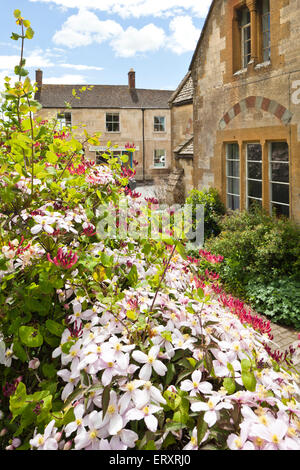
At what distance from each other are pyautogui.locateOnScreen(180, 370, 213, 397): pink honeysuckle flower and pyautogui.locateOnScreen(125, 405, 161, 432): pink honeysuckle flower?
6.3 inches

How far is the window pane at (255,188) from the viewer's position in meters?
9.28

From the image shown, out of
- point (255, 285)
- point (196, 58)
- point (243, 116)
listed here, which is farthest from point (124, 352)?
point (196, 58)

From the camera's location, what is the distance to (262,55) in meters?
8.77

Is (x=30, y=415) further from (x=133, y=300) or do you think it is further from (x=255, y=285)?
(x=255, y=285)

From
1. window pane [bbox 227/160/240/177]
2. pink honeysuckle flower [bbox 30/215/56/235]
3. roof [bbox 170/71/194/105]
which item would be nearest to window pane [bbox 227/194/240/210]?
window pane [bbox 227/160/240/177]

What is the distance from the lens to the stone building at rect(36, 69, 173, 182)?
3159cm

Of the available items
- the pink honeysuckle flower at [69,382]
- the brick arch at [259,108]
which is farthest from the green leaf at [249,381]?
the brick arch at [259,108]

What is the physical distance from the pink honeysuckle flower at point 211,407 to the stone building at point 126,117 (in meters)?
30.5

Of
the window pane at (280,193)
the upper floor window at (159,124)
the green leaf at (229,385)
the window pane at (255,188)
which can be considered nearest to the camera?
the green leaf at (229,385)

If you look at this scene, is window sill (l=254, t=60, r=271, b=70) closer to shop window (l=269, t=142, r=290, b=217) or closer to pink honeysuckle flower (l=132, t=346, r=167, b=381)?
shop window (l=269, t=142, r=290, b=217)

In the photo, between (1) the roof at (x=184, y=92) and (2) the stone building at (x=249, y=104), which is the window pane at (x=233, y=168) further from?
(1) the roof at (x=184, y=92)

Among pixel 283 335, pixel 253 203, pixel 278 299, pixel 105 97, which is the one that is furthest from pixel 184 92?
pixel 105 97

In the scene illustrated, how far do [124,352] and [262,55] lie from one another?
9.05 m

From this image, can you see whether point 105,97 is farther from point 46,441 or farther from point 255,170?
point 46,441
